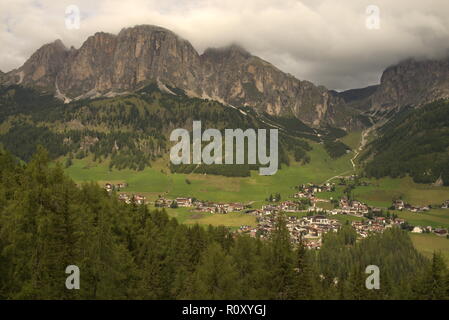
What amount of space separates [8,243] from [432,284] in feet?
143

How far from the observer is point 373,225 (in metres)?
176

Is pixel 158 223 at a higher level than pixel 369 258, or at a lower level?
higher

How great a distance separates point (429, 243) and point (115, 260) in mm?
150185

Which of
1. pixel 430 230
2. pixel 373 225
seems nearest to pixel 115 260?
pixel 373 225

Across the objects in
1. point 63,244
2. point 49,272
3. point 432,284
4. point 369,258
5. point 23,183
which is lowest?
point 369,258

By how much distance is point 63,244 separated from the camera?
34.2 meters

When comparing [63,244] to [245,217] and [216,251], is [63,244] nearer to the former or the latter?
[216,251]

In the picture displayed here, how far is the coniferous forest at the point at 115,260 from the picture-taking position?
3231cm

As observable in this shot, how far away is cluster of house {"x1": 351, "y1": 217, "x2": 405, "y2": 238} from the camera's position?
163 metres
